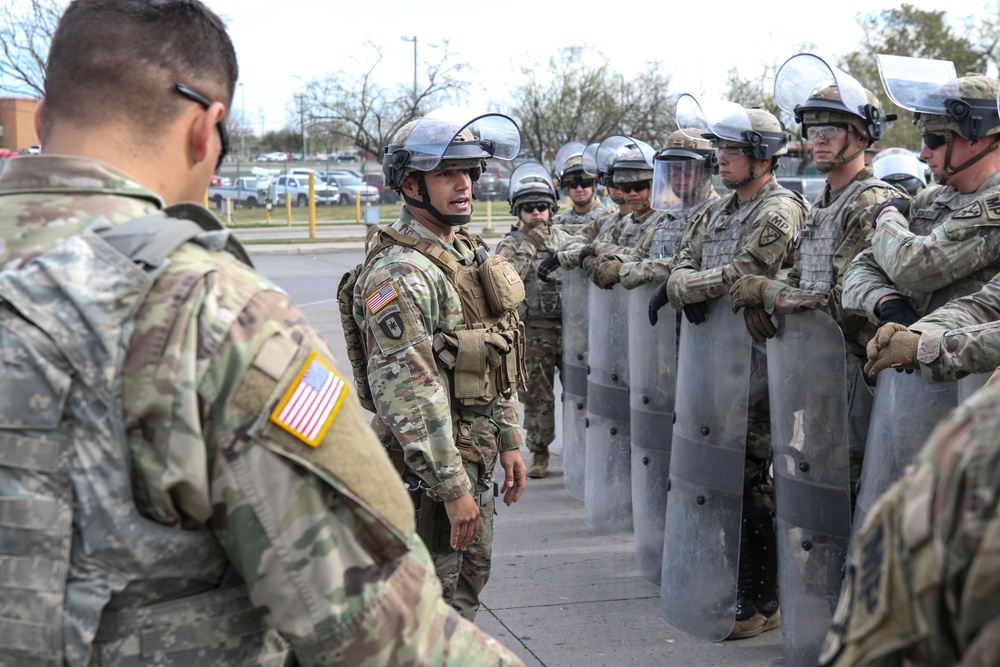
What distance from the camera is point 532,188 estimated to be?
7.63 metres

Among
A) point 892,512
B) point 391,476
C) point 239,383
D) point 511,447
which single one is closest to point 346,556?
point 391,476

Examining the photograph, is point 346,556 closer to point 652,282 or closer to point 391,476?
point 391,476

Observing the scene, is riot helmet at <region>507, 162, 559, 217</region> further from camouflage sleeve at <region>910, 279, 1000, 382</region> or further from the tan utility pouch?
camouflage sleeve at <region>910, 279, 1000, 382</region>

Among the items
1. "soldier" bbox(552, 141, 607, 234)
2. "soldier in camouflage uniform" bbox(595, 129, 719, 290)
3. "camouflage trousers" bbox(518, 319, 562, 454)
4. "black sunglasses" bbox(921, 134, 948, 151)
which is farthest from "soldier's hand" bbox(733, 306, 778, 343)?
"soldier" bbox(552, 141, 607, 234)

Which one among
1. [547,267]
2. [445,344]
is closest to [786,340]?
[445,344]

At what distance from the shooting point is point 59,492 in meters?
1.40

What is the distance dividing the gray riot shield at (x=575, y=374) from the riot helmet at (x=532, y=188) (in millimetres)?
1066

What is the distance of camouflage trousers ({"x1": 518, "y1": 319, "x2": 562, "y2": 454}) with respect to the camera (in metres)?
7.11

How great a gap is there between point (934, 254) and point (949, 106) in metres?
0.59

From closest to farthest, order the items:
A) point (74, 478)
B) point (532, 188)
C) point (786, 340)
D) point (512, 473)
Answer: point (74, 478), point (512, 473), point (786, 340), point (532, 188)

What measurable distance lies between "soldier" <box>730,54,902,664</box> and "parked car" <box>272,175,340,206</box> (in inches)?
1219

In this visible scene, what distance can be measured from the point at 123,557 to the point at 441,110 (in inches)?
103

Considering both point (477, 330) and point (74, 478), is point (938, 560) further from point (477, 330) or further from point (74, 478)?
point (477, 330)

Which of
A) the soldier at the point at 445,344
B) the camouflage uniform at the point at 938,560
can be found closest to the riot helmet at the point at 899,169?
the soldier at the point at 445,344
